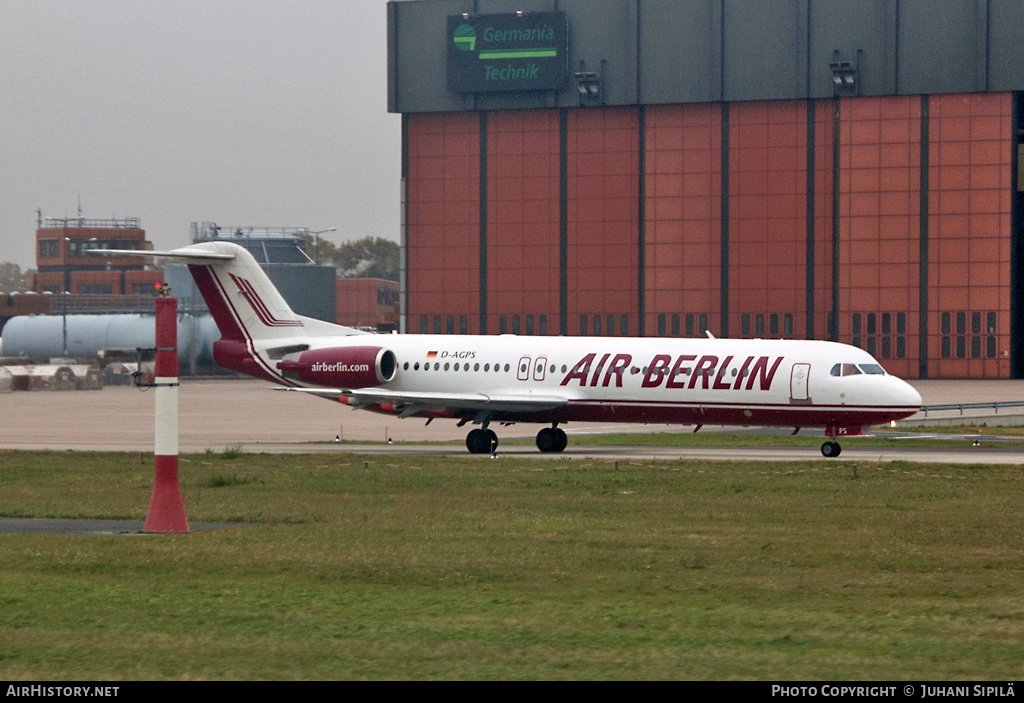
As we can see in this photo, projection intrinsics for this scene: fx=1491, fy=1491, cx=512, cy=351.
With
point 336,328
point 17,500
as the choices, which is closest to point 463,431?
point 336,328

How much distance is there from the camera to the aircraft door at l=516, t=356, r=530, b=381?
3916 cm

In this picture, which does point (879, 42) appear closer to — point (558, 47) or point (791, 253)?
point (791, 253)

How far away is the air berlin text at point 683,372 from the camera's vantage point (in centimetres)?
3631

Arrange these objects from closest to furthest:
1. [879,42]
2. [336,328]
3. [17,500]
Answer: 1. [17,500]
2. [336,328]
3. [879,42]

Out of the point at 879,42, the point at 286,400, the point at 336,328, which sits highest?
the point at 879,42

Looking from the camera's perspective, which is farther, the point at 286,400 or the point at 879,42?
the point at 879,42

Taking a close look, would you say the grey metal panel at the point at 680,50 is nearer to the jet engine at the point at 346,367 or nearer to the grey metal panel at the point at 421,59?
the grey metal panel at the point at 421,59

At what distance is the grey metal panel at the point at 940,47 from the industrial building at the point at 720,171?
0.12 meters

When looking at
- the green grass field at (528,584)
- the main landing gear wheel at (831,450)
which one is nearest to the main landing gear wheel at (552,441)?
the main landing gear wheel at (831,450)

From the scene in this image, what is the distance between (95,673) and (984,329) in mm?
82932

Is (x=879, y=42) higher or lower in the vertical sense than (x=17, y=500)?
higher

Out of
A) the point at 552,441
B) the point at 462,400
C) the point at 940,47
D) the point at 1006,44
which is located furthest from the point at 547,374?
the point at 1006,44

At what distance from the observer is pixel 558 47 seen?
91.4 m

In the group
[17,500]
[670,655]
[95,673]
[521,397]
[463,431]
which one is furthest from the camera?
[463,431]
